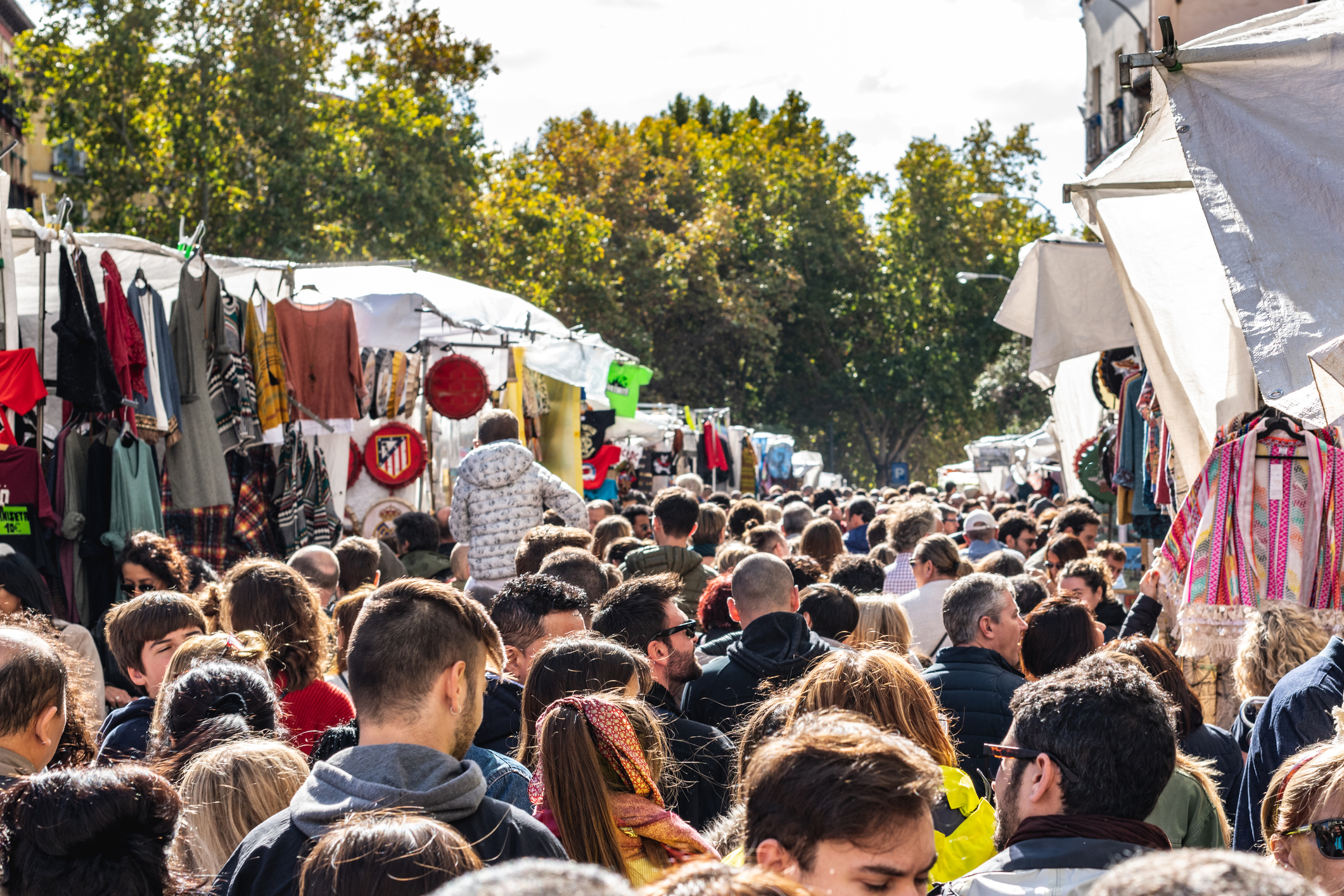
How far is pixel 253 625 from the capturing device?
5035 mm

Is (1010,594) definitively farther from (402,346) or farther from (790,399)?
(790,399)

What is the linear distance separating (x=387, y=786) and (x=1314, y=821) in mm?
1943

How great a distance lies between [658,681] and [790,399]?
147ft

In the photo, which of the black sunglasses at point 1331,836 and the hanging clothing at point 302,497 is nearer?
the black sunglasses at point 1331,836

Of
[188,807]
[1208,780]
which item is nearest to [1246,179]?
[1208,780]

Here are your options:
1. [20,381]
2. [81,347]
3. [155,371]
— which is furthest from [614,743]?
[155,371]

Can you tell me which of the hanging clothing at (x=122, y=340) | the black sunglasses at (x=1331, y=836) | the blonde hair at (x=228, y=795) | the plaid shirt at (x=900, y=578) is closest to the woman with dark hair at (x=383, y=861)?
the blonde hair at (x=228, y=795)

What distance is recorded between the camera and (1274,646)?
196 inches

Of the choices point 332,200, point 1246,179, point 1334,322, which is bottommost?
point 1334,322

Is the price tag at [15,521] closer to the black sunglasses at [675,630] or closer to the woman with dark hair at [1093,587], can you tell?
the black sunglasses at [675,630]

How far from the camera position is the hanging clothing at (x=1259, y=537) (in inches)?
220

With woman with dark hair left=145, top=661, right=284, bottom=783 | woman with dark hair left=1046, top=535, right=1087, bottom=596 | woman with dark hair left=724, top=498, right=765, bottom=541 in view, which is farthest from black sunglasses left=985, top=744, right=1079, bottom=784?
woman with dark hair left=724, top=498, right=765, bottom=541

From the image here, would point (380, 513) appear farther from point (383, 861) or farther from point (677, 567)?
point (383, 861)

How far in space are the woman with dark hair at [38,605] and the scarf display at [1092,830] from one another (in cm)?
401
